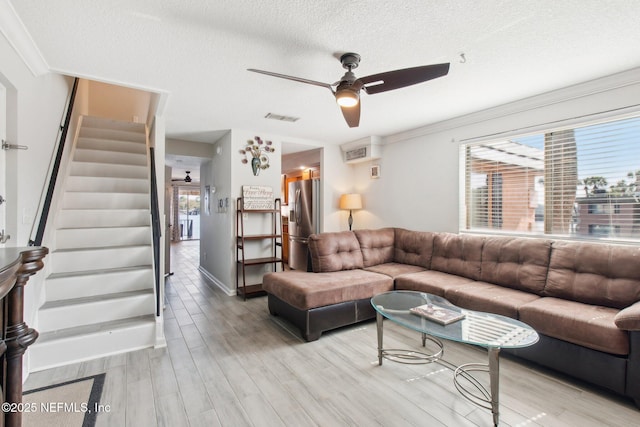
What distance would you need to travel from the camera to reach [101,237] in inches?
132

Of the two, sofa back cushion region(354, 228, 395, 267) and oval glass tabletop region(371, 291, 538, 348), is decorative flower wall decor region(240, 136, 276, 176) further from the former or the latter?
oval glass tabletop region(371, 291, 538, 348)

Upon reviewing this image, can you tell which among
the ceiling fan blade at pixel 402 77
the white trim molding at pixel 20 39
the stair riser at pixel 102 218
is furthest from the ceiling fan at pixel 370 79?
the stair riser at pixel 102 218

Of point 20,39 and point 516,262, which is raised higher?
point 20,39

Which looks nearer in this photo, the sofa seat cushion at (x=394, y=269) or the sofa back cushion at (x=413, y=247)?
the sofa seat cushion at (x=394, y=269)

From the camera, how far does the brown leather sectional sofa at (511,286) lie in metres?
1.99

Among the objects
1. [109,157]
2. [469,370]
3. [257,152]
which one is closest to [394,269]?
[469,370]

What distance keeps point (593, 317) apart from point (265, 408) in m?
2.39

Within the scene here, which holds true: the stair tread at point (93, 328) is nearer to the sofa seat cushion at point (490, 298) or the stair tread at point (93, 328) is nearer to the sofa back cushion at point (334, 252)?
the sofa back cushion at point (334, 252)

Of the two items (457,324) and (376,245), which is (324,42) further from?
(376,245)

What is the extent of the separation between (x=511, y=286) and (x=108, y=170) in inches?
205

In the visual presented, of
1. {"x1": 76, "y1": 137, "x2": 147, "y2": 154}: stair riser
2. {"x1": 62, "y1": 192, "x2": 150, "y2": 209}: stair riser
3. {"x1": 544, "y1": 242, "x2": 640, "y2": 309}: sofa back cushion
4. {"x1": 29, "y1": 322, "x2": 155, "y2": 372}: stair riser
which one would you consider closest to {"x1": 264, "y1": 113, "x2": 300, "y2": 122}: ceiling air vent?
{"x1": 62, "y1": 192, "x2": 150, "y2": 209}: stair riser

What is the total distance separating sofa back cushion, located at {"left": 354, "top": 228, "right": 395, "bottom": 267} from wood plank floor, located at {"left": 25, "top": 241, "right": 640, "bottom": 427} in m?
1.22

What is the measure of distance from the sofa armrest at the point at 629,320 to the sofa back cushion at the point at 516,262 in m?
0.83

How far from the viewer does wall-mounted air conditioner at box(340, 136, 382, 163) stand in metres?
4.87
